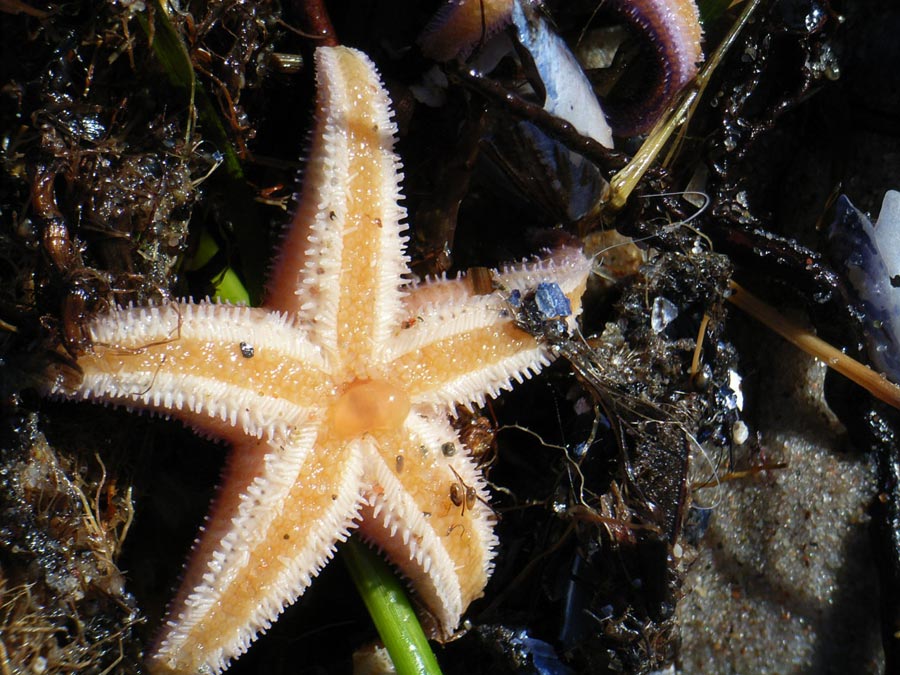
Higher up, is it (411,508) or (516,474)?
(411,508)

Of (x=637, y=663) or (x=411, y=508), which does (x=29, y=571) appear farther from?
(x=637, y=663)

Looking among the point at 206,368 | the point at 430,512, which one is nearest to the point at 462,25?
the point at 206,368

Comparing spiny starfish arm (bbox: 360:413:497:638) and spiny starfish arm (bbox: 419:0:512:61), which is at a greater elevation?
spiny starfish arm (bbox: 419:0:512:61)

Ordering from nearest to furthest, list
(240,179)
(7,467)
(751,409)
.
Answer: (7,467) < (240,179) < (751,409)

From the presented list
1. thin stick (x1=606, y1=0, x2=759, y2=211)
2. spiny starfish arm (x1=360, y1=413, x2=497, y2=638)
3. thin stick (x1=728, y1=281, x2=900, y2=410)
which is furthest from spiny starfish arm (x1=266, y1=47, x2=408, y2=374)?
thin stick (x1=728, y1=281, x2=900, y2=410)

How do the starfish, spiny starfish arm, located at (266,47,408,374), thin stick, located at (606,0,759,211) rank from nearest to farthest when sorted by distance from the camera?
spiny starfish arm, located at (266,47,408,374) < the starfish < thin stick, located at (606,0,759,211)

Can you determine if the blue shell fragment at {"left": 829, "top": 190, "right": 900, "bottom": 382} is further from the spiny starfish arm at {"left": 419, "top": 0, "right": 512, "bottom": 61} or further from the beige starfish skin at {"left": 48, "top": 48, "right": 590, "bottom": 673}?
the spiny starfish arm at {"left": 419, "top": 0, "right": 512, "bottom": 61}

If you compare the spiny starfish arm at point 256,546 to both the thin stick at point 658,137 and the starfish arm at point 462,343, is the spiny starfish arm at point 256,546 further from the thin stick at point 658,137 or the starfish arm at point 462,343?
the thin stick at point 658,137

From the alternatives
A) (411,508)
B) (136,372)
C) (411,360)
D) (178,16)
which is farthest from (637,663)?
(178,16)
